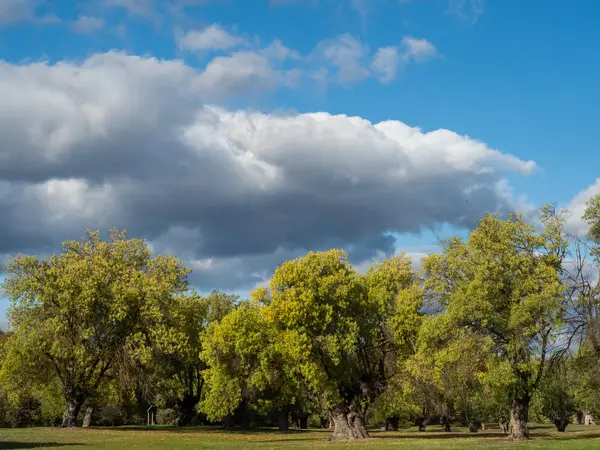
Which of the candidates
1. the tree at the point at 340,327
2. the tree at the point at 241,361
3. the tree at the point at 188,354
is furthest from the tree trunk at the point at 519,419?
the tree at the point at 188,354

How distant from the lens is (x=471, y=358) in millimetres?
50281

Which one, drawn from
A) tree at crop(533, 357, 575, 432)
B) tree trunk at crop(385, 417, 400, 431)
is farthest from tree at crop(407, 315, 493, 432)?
tree trunk at crop(385, 417, 400, 431)

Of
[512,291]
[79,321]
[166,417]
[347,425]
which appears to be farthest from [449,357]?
[166,417]

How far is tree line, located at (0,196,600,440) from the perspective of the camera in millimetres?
49875

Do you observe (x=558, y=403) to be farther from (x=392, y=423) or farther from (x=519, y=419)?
(x=519, y=419)

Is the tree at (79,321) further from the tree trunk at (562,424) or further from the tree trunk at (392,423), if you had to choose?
the tree trunk at (562,424)

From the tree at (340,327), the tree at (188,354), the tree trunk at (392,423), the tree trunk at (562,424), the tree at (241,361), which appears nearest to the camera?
the tree at (340,327)

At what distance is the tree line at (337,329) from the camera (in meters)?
49.9

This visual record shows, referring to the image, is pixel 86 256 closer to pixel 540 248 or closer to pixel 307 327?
pixel 307 327

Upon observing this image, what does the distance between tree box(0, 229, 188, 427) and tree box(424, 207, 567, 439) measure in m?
31.7

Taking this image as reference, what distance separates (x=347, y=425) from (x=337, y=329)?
8546 mm

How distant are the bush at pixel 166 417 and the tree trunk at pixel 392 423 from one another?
37.4 meters

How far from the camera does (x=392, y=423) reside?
315 ft

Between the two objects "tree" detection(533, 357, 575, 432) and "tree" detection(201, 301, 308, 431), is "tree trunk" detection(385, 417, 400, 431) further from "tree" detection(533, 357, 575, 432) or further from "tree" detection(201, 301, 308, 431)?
"tree" detection(201, 301, 308, 431)
